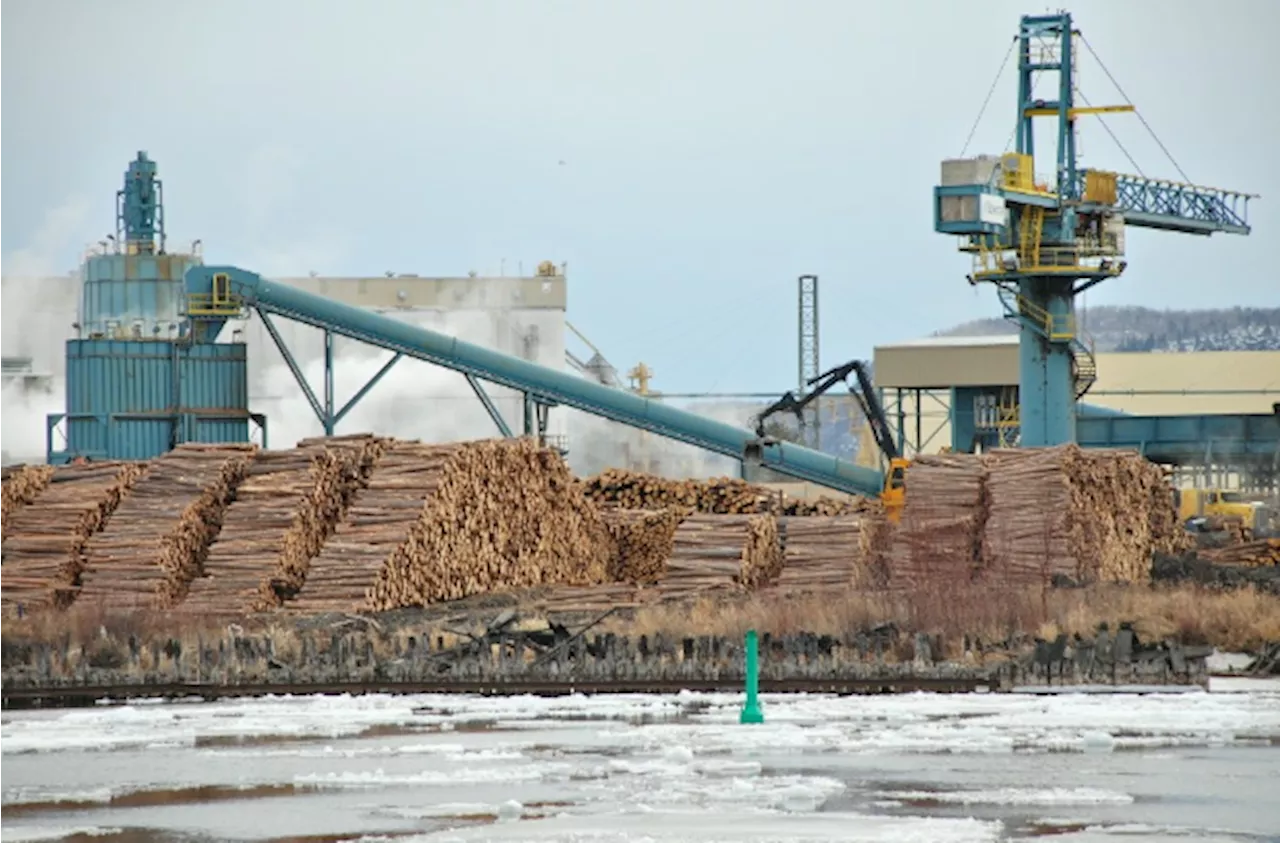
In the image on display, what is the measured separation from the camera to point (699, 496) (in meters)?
39.6

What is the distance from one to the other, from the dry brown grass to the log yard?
0.08 meters

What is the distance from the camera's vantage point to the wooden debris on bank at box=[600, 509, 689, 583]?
37.2 meters

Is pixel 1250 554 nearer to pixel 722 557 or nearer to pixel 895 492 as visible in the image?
pixel 895 492

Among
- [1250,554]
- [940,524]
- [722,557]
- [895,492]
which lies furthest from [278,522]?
[1250,554]

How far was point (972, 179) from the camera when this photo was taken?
59094mm

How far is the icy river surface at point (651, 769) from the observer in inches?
573

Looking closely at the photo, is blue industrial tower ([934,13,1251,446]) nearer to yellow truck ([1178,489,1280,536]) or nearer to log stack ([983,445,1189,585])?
yellow truck ([1178,489,1280,536])

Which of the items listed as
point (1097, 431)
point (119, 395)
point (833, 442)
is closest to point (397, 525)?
point (119, 395)

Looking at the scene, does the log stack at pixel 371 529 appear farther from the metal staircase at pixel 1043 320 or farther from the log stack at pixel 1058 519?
the metal staircase at pixel 1043 320

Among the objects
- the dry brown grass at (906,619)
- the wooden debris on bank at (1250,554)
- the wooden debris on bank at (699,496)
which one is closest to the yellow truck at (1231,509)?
the wooden debris on bank at (1250,554)

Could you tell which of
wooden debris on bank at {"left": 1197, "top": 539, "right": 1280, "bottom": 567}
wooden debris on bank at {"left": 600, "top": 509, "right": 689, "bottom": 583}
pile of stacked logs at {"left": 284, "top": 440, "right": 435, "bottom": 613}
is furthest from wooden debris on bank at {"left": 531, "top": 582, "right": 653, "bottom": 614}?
wooden debris on bank at {"left": 1197, "top": 539, "right": 1280, "bottom": 567}

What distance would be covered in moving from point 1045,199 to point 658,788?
1821 inches

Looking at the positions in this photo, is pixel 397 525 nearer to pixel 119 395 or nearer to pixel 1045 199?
pixel 119 395

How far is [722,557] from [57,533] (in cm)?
883
